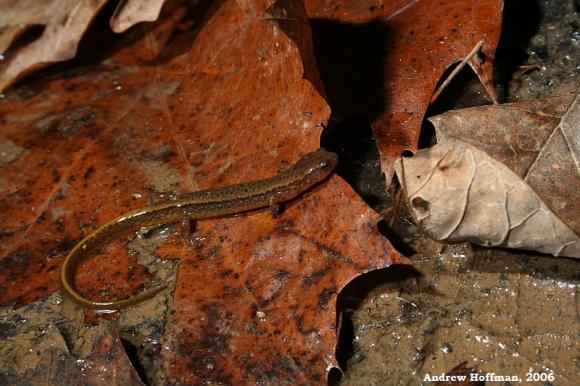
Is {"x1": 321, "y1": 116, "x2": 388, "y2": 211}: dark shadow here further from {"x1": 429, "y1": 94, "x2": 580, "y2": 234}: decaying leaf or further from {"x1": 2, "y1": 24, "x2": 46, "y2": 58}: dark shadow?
{"x1": 2, "y1": 24, "x2": 46, "y2": 58}: dark shadow

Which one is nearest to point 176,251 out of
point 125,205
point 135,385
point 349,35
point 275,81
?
point 125,205

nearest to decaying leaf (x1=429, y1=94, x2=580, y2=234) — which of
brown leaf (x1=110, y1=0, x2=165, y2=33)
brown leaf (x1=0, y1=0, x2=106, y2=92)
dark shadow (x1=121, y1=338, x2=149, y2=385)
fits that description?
dark shadow (x1=121, y1=338, x2=149, y2=385)

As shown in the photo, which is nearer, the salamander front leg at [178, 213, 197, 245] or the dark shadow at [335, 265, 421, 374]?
the dark shadow at [335, 265, 421, 374]

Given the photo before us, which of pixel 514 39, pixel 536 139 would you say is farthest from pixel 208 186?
pixel 514 39

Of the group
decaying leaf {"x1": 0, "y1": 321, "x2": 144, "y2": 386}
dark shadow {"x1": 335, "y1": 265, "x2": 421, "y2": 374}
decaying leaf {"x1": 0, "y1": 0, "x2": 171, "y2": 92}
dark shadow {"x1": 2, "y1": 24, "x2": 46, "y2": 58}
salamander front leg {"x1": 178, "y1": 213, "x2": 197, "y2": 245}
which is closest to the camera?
decaying leaf {"x1": 0, "y1": 321, "x2": 144, "y2": 386}

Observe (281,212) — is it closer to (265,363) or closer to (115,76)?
(265,363)

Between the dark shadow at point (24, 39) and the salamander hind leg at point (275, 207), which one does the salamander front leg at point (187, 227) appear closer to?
the salamander hind leg at point (275, 207)

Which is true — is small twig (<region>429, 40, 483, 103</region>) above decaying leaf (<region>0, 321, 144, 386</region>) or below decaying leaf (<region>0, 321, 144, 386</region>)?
above
